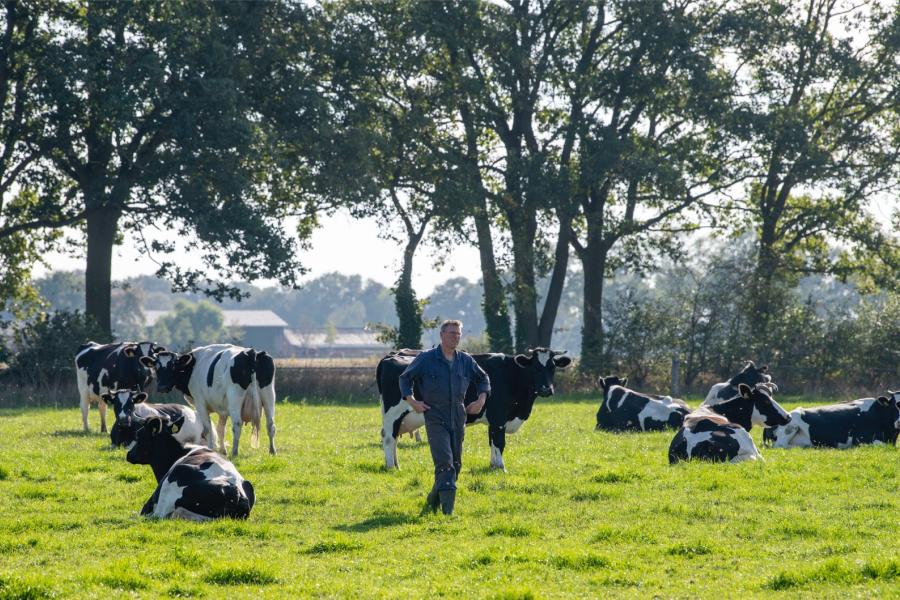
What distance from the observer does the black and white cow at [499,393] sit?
15633 mm

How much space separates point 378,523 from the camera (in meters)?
11.9

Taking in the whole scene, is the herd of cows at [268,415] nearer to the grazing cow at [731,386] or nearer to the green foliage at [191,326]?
the grazing cow at [731,386]

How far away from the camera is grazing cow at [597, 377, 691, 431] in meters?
22.2

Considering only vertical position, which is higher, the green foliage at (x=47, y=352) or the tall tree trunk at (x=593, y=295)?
the tall tree trunk at (x=593, y=295)

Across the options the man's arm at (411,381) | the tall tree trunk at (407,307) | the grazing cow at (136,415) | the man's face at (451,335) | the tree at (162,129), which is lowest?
the grazing cow at (136,415)

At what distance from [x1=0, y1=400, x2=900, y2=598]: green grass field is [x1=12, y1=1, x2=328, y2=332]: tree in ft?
55.8

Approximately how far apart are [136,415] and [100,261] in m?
21.6

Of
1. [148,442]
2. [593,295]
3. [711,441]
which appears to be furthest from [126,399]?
[593,295]

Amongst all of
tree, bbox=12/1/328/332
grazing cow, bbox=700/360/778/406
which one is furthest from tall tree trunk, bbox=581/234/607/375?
grazing cow, bbox=700/360/778/406

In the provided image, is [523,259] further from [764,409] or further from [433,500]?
[433,500]

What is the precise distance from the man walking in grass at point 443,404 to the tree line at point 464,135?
884 inches

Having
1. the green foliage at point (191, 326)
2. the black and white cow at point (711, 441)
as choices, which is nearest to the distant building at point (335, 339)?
the green foliage at point (191, 326)

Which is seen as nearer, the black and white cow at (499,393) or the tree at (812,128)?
the black and white cow at (499,393)

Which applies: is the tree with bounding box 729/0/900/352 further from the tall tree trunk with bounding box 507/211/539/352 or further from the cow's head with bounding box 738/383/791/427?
the cow's head with bounding box 738/383/791/427
